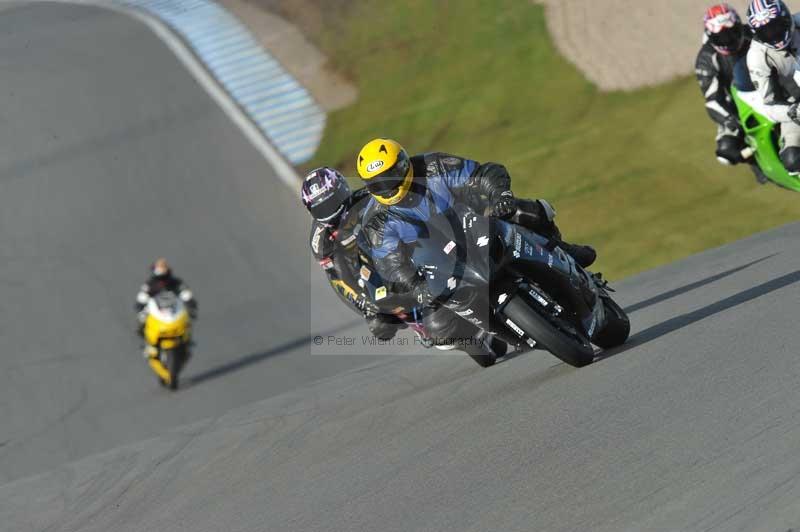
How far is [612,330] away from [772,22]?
4.03m

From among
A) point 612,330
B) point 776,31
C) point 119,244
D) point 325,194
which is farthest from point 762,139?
point 119,244

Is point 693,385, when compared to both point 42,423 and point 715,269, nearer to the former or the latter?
point 715,269

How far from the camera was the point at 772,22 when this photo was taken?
1031 centimetres

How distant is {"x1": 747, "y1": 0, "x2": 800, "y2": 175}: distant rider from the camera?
10336mm

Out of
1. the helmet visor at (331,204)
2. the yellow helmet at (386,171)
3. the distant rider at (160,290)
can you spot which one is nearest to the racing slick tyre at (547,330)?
the yellow helmet at (386,171)

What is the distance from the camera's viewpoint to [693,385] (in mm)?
6031

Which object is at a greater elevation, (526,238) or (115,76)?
(526,238)

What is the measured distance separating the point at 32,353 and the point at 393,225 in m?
10.6

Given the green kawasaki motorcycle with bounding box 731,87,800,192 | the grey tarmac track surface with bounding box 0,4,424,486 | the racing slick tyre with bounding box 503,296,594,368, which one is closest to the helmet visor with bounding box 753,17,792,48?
the green kawasaki motorcycle with bounding box 731,87,800,192

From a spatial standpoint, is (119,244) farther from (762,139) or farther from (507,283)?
(507,283)

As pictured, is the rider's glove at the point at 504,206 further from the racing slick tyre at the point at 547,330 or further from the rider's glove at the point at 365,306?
the rider's glove at the point at 365,306

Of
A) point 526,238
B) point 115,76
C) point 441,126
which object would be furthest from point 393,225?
point 115,76

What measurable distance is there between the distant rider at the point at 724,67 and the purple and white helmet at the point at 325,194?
4.10 metres

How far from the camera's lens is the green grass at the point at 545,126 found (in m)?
15.2
